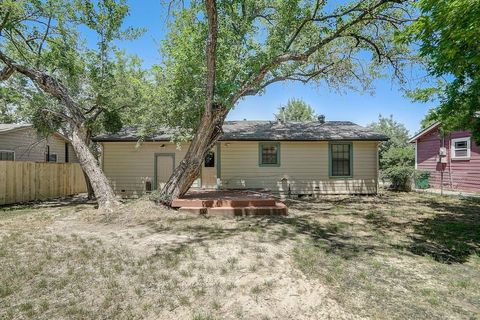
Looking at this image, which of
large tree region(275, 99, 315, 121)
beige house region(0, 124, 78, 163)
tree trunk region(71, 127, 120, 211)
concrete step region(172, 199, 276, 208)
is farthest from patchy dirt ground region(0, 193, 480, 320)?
large tree region(275, 99, 315, 121)

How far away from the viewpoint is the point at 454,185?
16031mm

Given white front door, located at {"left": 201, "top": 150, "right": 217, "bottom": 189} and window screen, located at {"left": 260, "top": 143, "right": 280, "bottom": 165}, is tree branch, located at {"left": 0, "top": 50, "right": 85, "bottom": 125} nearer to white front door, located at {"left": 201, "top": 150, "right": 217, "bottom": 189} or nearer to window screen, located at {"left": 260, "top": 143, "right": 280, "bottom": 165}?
white front door, located at {"left": 201, "top": 150, "right": 217, "bottom": 189}

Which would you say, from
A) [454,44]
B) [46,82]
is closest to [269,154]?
[454,44]

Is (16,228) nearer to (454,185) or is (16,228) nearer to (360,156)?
(360,156)

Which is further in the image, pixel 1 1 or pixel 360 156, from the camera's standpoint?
pixel 360 156

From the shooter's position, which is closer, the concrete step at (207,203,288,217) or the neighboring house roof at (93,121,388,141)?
the concrete step at (207,203,288,217)

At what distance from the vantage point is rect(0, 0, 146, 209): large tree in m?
9.57

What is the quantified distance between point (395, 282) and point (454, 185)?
15.7 metres

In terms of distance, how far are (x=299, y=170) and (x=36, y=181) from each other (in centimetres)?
1208

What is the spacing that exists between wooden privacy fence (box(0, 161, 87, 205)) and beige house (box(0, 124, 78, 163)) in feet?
4.60

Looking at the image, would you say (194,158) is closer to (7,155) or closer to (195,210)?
(195,210)

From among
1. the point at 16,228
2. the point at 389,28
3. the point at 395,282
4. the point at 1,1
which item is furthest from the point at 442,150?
the point at 1,1

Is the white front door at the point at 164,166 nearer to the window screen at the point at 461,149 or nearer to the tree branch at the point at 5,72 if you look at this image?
the tree branch at the point at 5,72

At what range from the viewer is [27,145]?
51.6 feet
